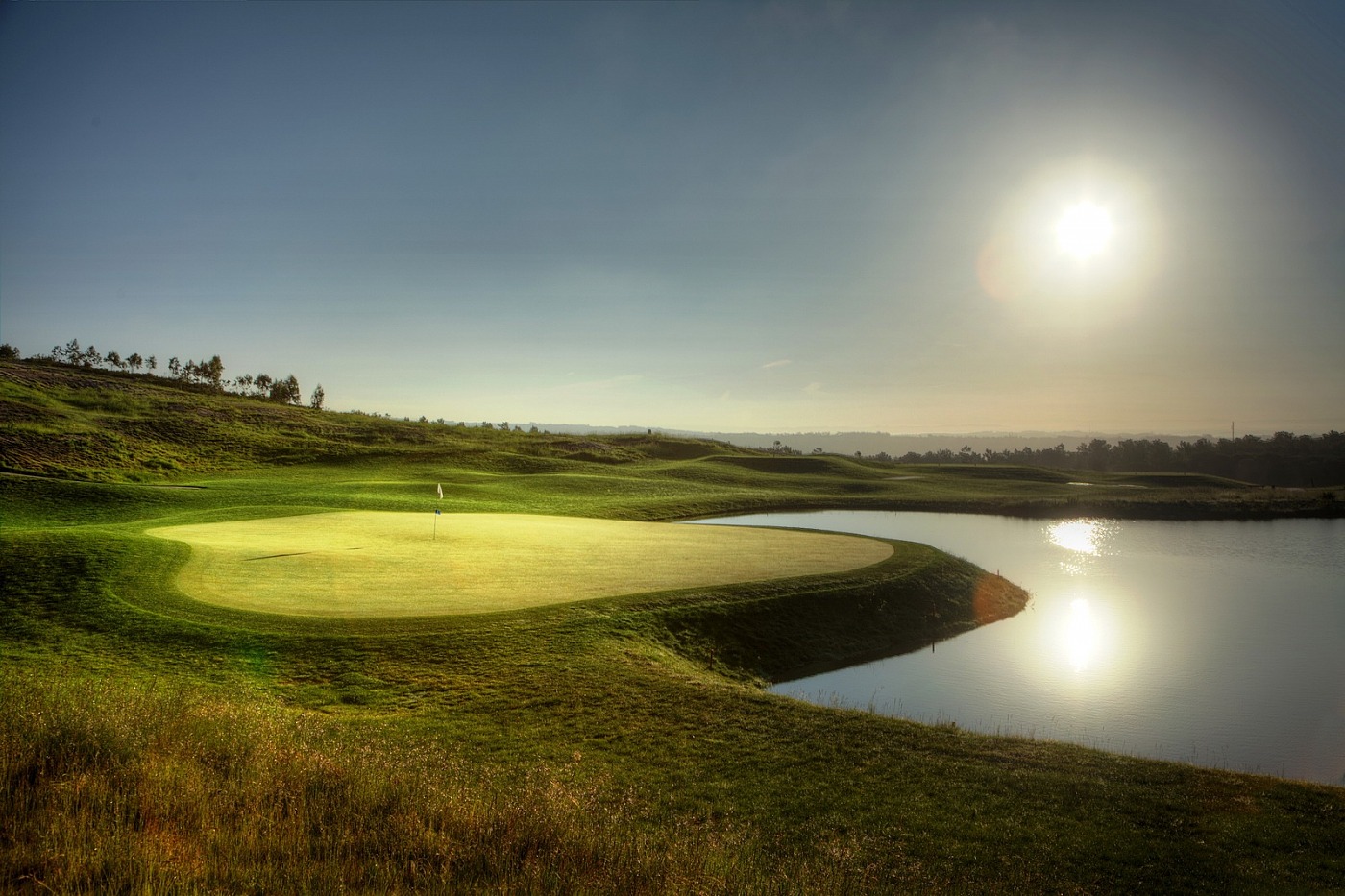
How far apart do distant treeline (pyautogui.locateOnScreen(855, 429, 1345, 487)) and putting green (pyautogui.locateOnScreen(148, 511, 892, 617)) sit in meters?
90.6

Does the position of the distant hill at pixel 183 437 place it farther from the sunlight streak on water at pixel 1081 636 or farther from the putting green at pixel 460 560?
the sunlight streak on water at pixel 1081 636

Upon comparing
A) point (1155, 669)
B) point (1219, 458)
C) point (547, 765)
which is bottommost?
point (1155, 669)

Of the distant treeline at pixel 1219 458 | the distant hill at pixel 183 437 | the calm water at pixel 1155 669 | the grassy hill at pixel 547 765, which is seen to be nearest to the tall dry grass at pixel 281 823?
the grassy hill at pixel 547 765

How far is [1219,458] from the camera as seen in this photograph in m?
109

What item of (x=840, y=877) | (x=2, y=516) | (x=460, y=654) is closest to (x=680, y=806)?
(x=840, y=877)

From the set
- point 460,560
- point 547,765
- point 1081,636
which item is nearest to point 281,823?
point 547,765

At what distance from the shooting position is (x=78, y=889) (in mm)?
4086

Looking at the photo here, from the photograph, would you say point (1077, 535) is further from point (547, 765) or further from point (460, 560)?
point (547, 765)

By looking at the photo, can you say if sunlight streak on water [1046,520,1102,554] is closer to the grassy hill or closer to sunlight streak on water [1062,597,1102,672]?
sunlight streak on water [1062,597,1102,672]

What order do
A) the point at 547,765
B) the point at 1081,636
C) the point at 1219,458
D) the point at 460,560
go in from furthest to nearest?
the point at 1219,458
the point at 460,560
the point at 1081,636
the point at 547,765

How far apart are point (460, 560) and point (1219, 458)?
127208 mm

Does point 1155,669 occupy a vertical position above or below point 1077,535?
below

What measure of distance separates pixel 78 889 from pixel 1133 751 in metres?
13.5

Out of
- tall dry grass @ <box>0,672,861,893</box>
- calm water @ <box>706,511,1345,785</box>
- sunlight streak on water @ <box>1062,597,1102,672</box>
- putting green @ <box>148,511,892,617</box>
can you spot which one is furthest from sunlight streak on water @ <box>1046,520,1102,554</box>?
tall dry grass @ <box>0,672,861,893</box>
